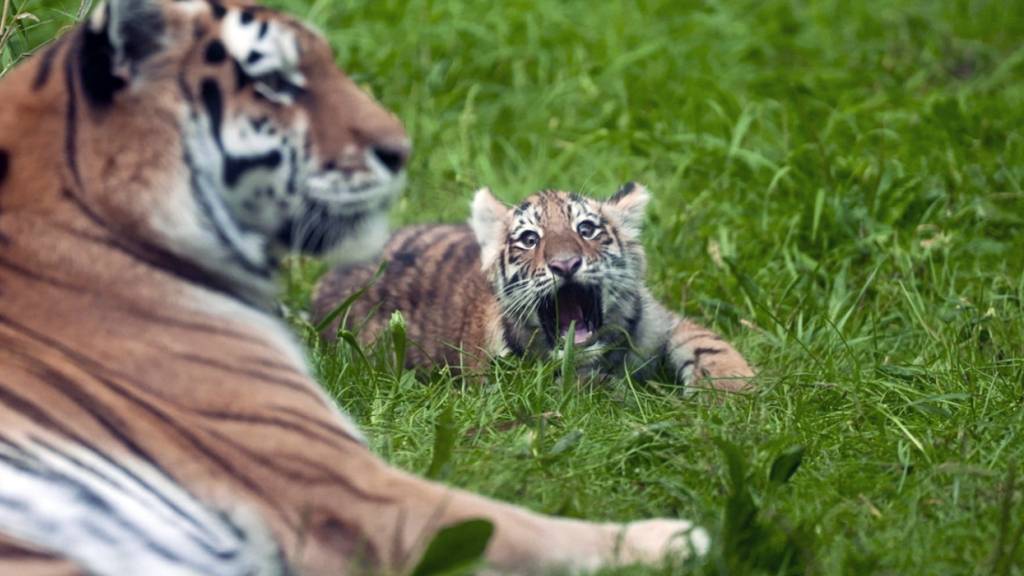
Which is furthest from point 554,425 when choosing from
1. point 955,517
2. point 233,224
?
point 233,224

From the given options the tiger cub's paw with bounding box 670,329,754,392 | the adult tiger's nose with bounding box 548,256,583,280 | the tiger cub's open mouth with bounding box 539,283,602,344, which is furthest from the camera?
the tiger cub's open mouth with bounding box 539,283,602,344

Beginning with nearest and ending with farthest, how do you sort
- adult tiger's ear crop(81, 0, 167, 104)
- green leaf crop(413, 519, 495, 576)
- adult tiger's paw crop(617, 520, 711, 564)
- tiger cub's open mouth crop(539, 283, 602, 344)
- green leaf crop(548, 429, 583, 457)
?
green leaf crop(413, 519, 495, 576) → adult tiger's ear crop(81, 0, 167, 104) → adult tiger's paw crop(617, 520, 711, 564) → green leaf crop(548, 429, 583, 457) → tiger cub's open mouth crop(539, 283, 602, 344)

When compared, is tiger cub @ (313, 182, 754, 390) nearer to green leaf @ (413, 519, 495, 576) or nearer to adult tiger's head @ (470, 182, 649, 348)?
adult tiger's head @ (470, 182, 649, 348)

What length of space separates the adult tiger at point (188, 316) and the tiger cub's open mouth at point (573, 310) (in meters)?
2.08

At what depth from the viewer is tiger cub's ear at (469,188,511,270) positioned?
5.66m

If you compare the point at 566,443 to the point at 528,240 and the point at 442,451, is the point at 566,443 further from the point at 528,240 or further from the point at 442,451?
the point at 528,240

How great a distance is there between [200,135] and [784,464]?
1.54 meters

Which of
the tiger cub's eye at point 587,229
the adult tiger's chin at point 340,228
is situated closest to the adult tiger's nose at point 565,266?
the tiger cub's eye at point 587,229

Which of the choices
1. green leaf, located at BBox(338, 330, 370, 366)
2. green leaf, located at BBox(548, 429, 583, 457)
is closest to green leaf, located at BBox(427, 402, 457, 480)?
green leaf, located at BBox(548, 429, 583, 457)

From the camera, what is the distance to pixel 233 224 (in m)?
3.17

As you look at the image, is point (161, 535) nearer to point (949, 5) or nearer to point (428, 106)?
point (428, 106)

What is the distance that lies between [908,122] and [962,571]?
380 cm

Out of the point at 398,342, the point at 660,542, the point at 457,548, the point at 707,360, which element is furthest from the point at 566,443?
the point at 707,360

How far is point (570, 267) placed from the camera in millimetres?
5180
